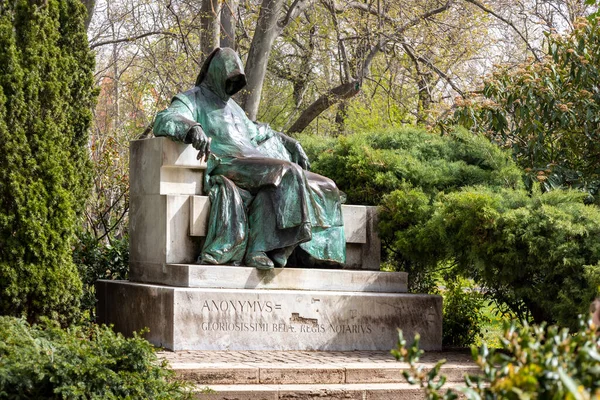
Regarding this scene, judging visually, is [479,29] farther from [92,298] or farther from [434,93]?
[92,298]

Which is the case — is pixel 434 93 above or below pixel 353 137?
above

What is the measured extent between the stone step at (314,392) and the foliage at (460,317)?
10.1 feet

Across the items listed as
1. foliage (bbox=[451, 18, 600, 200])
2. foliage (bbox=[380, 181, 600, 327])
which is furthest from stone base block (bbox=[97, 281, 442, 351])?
foliage (bbox=[451, 18, 600, 200])

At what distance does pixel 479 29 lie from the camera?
1716cm

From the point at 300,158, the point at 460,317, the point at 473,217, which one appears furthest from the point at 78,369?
the point at 460,317

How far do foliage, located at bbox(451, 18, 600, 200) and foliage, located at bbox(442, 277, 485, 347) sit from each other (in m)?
1.59

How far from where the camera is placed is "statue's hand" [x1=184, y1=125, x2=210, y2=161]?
823cm

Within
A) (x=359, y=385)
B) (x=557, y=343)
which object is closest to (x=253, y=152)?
(x=359, y=385)

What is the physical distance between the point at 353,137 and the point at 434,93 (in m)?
7.28

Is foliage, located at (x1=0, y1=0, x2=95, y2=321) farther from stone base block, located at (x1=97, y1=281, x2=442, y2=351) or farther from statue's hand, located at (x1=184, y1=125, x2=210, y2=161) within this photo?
statue's hand, located at (x1=184, y1=125, x2=210, y2=161)

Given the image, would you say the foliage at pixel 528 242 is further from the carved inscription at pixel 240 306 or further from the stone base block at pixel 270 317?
the carved inscription at pixel 240 306

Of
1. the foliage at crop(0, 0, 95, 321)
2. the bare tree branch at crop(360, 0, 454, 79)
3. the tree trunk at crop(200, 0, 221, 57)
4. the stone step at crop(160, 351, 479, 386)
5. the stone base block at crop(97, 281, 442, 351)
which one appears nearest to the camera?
the stone step at crop(160, 351, 479, 386)

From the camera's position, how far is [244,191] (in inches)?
342

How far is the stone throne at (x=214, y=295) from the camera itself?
8.02 metres
